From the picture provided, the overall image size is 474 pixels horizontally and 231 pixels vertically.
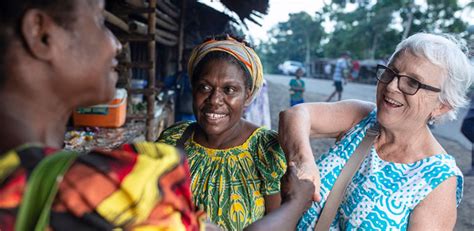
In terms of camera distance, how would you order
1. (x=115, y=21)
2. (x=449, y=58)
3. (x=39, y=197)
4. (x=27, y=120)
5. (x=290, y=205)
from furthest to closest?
(x=115, y=21), (x=449, y=58), (x=290, y=205), (x=27, y=120), (x=39, y=197)

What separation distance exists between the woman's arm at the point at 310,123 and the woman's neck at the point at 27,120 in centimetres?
103

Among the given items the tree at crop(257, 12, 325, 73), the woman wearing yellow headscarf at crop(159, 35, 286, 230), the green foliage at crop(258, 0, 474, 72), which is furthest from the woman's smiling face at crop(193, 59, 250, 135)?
the tree at crop(257, 12, 325, 73)

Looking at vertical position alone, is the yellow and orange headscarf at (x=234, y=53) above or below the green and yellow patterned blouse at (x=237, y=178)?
above

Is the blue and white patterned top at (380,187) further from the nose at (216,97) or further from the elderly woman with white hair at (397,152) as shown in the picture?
the nose at (216,97)

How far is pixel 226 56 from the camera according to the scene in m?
1.85

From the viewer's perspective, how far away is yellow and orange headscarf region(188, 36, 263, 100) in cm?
187

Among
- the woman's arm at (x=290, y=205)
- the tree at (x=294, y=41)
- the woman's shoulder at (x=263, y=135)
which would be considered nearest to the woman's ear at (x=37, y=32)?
the woman's arm at (x=290, y=205)

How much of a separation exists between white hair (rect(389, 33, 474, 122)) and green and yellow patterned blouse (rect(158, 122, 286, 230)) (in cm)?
77

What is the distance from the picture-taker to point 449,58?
1.68 m

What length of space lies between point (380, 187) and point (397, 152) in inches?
8.4

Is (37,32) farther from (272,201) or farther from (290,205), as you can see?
(272,201)

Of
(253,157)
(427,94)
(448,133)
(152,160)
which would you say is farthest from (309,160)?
(448,133)

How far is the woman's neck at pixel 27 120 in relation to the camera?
30.0 inches

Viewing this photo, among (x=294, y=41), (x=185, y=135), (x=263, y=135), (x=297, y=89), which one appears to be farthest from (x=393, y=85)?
(x=294, y=41)
